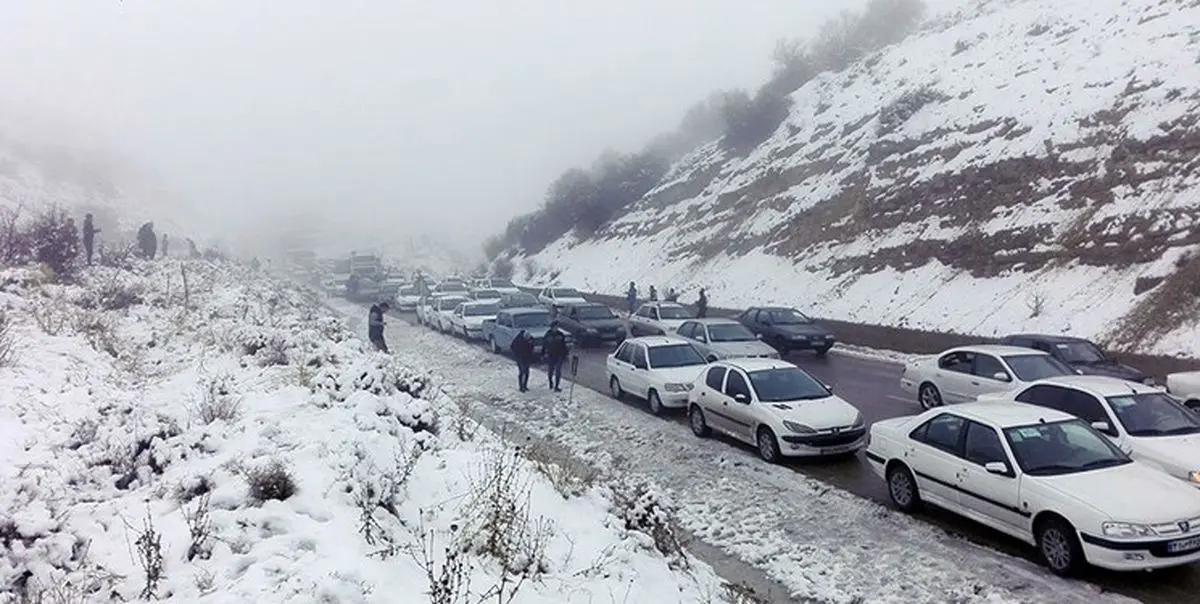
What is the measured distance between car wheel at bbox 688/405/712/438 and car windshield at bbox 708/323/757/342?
282 inches

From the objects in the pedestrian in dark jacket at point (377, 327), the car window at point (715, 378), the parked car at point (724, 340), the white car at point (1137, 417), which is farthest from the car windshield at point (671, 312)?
the white car at point (1137, 417)

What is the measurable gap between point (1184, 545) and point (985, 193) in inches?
1060

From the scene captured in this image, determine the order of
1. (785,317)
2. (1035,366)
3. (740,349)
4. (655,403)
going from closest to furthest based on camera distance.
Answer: (1035,366), (655,403), (740,349), (785,317)

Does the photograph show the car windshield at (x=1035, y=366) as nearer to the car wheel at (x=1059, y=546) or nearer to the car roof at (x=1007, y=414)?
the car roof at (x=1007, y=414)

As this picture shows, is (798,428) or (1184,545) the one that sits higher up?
(1184,545)

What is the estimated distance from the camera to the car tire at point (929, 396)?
15656 mm

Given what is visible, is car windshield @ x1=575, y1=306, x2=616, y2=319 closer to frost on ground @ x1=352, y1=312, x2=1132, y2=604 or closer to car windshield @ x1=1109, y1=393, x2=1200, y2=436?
frost on ground @ x1=352, y1=312, x2=1132, y2=604

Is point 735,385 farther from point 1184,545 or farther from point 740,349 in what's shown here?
point 740,349

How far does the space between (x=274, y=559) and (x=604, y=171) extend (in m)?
66.2

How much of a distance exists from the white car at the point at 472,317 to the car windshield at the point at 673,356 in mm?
12861

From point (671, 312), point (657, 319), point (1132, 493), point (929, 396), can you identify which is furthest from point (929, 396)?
point (671, 312)

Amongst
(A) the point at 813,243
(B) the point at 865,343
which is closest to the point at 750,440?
(B) the point at 865,343

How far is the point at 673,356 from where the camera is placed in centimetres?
1716

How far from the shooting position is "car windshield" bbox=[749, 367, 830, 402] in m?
12.7
